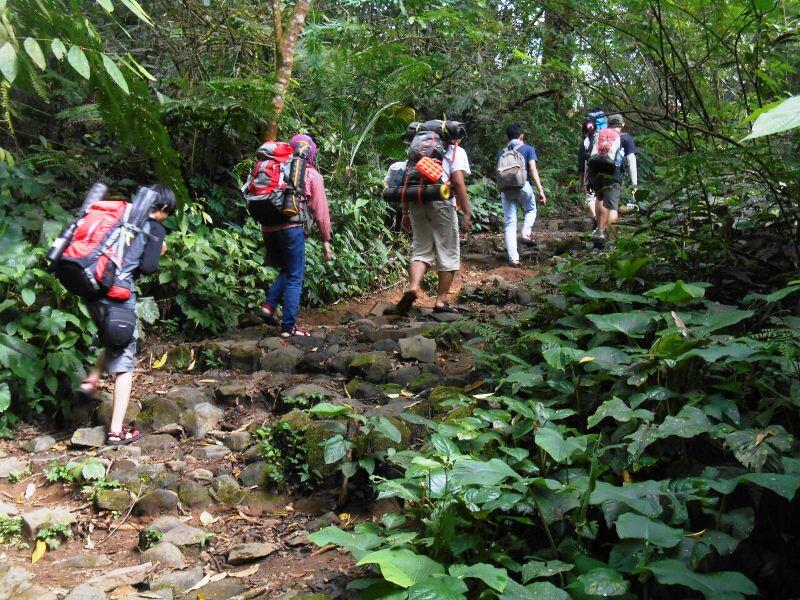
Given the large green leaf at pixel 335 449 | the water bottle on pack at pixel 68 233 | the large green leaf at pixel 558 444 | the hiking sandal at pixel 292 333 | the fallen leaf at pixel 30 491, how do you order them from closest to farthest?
the large green leaf at pixel 558 444 < the large green leaf at pixel 335 449 < the fallen leaf at pixel 30 491 < the water bottle on pack at pixel 68 233 < the hiking sandal at pixel 292 333

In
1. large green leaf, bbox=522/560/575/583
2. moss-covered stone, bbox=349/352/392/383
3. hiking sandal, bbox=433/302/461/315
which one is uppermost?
hiking sandal, bbox=433/302/461/315

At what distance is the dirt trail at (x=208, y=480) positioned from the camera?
3.32 metres

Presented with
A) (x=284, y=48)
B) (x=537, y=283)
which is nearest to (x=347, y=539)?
(x=537, y=283)

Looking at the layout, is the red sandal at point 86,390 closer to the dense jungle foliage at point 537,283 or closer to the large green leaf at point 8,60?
the dense jungle foliage at point 537,283

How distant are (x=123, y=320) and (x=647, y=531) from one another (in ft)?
12.3

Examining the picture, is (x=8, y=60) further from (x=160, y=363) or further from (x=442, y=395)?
(x=160, y=363)

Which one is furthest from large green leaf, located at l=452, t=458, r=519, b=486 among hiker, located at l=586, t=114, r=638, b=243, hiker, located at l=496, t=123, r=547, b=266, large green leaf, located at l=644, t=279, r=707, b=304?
hiker, located at l=496, t=123, r=547, b=266

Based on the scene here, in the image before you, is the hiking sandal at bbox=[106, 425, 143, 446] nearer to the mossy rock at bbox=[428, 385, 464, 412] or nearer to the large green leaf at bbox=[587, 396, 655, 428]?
the mossy rock at bbox=[428, 385, 464, 412]

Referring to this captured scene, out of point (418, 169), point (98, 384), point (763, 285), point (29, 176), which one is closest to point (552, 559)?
point (763, 285)

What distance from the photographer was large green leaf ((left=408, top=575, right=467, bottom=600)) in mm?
2273

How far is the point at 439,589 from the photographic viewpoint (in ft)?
7.57

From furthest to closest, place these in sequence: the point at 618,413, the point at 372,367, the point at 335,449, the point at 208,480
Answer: the point at 372,367 → the point at 208,480 → the point at 335,449 → the point at 618,413

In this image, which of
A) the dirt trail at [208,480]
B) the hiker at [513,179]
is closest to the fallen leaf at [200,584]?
the dirt trail at [208,480]

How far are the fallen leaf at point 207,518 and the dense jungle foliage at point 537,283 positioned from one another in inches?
36.4
